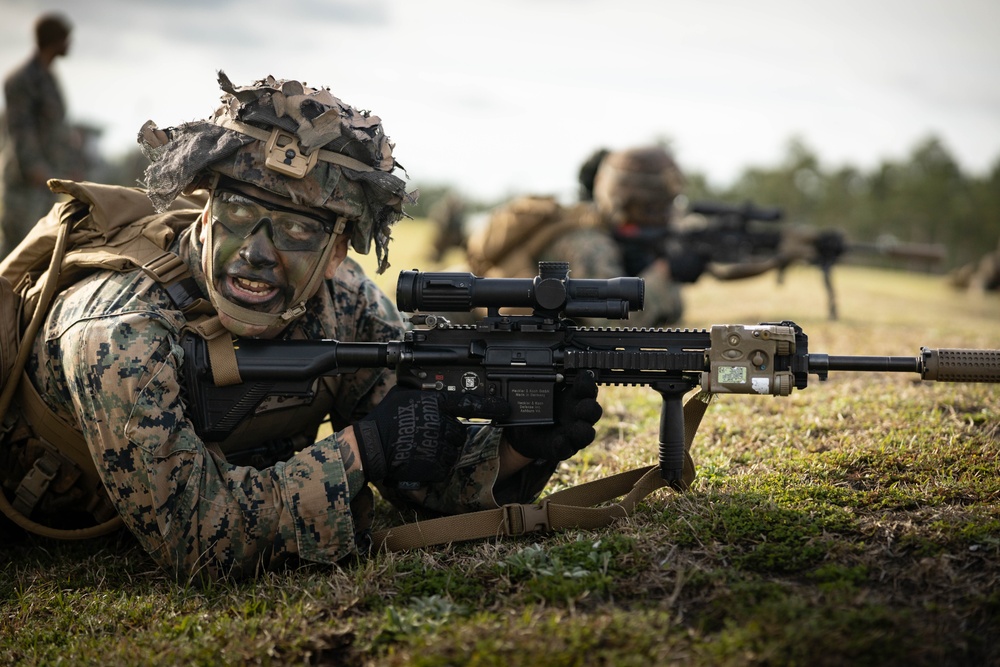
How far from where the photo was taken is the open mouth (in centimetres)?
391

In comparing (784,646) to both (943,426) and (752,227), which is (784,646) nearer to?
(943,426)

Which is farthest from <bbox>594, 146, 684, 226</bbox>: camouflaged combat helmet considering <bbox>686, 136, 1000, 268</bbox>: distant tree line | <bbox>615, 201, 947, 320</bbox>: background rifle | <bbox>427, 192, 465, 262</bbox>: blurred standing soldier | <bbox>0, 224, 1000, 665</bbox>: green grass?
<bbox>686, 136, 1000, 268</bbox>: distant tree line

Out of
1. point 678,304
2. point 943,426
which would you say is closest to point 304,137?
point 943,426

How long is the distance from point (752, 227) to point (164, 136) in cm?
1053

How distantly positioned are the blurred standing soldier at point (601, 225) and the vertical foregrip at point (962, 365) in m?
6.53

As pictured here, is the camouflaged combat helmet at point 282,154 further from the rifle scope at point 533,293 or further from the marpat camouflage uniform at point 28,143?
the marpat camouflage uniform at point 28,143

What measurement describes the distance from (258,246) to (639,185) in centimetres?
763

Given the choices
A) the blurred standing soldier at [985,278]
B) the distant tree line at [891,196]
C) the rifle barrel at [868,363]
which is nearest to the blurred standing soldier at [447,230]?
the blurred standing soldier at [985,278]

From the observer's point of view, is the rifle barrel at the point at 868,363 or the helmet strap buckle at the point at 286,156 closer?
the rifle barrel at the point at 868,363

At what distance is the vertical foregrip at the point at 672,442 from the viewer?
4.14m

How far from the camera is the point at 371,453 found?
3846 millimetres

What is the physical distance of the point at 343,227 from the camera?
4164 mm

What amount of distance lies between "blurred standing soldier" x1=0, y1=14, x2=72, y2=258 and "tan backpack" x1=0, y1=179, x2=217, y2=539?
7009 millimetres

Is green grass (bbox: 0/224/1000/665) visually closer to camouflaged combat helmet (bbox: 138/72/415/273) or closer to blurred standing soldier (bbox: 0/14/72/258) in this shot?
camouflaged combat helmet (bbox: 138/72/415/273)
